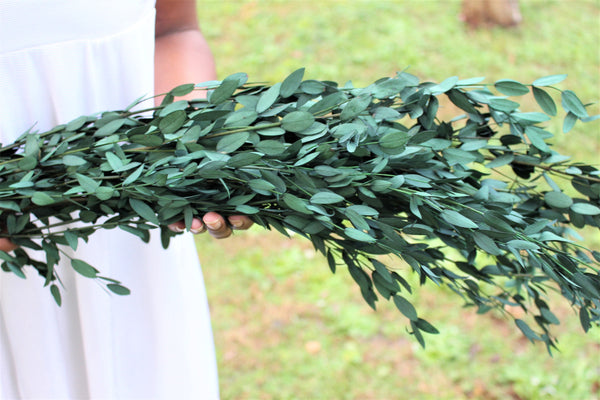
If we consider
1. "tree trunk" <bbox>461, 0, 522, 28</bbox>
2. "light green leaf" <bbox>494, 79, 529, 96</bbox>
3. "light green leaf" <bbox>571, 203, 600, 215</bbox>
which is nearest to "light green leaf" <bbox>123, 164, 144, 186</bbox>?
"light green leaf" <bbox>494, 79, 529, 96</bbox>

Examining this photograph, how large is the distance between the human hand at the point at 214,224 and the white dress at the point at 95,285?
24cm

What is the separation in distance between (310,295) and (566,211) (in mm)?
1563

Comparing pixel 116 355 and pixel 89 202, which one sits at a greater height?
pixel 89 202

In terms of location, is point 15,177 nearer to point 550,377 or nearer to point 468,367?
point 468,367

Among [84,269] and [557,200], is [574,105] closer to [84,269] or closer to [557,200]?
[557,200]

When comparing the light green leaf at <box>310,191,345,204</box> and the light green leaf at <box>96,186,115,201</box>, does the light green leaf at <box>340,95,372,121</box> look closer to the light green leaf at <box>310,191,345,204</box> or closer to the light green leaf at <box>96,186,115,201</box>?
the light green leaf at <box>310,191,345,204</box>

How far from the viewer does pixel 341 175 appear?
2.31 ft

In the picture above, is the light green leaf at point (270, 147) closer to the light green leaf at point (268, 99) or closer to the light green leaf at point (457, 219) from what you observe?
the light green leaf at point (268, 99)

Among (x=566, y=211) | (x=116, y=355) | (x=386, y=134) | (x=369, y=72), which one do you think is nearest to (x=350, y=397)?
(x=116, y=355)

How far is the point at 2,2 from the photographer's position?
823mm

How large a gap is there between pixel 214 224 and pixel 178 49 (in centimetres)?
51

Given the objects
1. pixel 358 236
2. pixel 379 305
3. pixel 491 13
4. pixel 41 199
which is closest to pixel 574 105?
pixel 358 236

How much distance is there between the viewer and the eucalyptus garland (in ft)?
2.31

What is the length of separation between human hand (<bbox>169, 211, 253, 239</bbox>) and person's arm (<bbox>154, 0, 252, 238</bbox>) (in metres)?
0.40
